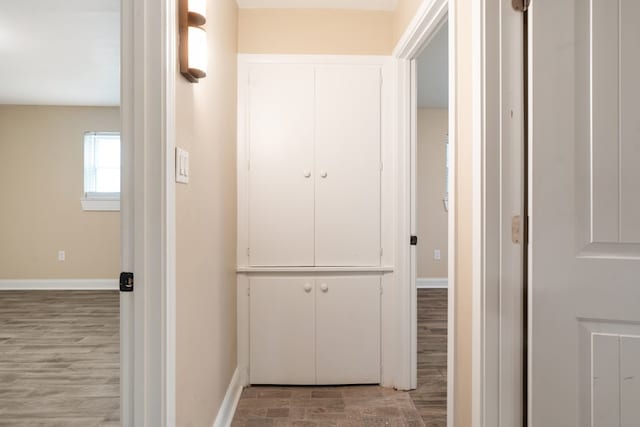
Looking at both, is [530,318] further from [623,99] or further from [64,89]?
[64,89]

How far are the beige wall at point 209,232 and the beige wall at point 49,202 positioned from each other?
3.76 m

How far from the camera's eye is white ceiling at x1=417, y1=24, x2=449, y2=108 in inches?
125

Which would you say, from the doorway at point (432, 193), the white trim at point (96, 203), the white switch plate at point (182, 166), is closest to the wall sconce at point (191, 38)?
the white switch plate at point (182, 166)

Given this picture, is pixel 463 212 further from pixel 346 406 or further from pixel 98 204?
pixel 98 204

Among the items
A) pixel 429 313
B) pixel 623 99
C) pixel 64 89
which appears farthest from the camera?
pixel 64 89

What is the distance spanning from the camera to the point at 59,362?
9.14ft

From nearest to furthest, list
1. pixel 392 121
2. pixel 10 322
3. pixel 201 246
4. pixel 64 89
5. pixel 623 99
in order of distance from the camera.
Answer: pixel 623 99
pixel 201 246
pixel 392 121
pixel 10 322
pixel 64 89

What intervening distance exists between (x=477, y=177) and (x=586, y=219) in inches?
12.6

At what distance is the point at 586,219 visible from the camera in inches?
42.3

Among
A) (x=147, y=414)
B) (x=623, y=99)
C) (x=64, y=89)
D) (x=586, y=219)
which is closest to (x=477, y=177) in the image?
(x=586, y=219)

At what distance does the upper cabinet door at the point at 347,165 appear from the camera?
7.77ft

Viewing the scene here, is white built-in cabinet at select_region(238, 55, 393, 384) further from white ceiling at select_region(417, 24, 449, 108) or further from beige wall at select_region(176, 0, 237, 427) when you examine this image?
white ceiling at select_region(417, 24, 449, 108)

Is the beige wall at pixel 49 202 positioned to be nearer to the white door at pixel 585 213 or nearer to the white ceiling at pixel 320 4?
the white ceiling at pixel 320 4

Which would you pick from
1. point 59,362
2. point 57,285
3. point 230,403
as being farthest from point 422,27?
point 57,285
